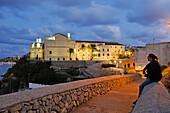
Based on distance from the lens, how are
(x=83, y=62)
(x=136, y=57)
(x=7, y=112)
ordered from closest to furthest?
1. (x=7, y=112)
2. (x=136, y=57)
3. (x=83, y=62)

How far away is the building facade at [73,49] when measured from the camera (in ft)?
201

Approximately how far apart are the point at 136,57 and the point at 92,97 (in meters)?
34.2

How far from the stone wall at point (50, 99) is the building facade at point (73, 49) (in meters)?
56.7

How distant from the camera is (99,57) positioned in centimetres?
6788

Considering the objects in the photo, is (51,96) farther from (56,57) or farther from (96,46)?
(96,46)

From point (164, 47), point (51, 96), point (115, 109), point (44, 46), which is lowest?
point (115, 109)

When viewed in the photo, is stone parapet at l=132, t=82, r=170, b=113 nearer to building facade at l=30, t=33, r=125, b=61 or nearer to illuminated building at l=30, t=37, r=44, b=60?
building facade at l=30, t=33, r=125, b=61

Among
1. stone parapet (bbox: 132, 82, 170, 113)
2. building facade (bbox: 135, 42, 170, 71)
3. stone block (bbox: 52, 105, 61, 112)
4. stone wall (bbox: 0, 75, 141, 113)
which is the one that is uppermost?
building facade (bbox: 135, 42, 170, 71)

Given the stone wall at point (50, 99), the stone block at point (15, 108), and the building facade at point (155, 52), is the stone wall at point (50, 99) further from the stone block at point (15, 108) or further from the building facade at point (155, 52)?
the building facade at point (155, 52)

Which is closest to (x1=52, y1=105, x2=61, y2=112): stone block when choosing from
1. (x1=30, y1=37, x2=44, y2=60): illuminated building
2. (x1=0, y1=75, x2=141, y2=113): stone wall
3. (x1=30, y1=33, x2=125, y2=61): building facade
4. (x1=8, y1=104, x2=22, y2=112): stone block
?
(x1=0, y1=75, x2=141, y2=113): stone wall

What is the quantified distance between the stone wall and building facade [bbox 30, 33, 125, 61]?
5666 centimetres

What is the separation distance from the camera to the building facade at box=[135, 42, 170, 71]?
31072 millimetres

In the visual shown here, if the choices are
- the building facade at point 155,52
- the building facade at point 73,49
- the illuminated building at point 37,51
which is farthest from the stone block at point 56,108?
the illuminated building at point 37,51

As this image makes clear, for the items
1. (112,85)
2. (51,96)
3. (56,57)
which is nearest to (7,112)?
(51,96)
